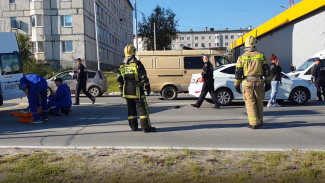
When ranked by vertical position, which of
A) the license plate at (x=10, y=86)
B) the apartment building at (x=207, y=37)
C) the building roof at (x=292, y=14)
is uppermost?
the apartment building at (x=207, y=37)

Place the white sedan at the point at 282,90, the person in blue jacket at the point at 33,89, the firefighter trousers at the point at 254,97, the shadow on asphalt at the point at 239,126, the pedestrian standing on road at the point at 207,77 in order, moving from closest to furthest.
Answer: the firefighter trousers at the point at 254,97 → the shadow on asphalt at the point at 239,126 → the person in blue jacket at the point at 33,89 → the pedestrian standing on road at the point at 207,77 → the white sedan at the point at 282,90

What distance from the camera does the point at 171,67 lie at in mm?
13750

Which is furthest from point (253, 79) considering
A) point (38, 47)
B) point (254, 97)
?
point (38, 47)

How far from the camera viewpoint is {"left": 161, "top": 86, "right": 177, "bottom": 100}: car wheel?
13844 millimetres

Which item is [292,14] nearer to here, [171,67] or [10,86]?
[171,67]

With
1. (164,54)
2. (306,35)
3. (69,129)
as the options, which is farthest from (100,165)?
(306,35)

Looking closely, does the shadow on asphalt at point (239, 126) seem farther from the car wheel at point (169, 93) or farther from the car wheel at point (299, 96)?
the car wheel at point (169, 93)

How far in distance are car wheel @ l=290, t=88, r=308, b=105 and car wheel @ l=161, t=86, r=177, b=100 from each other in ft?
15.9

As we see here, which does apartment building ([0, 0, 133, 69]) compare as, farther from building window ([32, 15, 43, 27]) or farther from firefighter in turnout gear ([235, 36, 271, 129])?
firefighter in turnout gear ([235, 36, 271, 129])

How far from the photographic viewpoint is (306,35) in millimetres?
21156

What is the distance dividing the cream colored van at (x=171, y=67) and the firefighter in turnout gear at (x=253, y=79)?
265 inches

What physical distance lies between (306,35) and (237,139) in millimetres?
17810

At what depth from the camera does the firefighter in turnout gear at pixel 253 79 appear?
6844 mm

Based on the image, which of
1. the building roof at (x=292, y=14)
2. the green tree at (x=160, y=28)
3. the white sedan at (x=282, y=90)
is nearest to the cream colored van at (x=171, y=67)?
the white sedan at (x=282, y=90)
